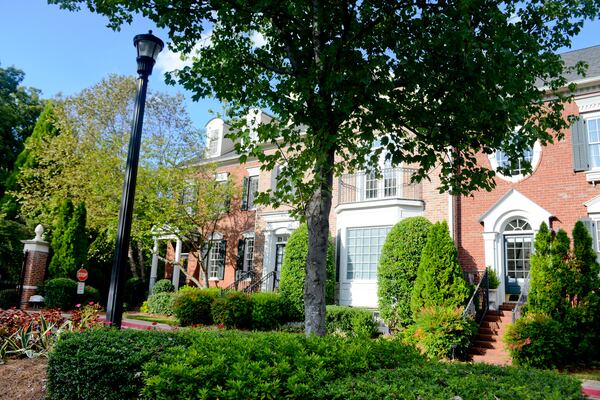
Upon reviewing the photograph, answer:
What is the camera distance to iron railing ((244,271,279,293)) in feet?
64.1

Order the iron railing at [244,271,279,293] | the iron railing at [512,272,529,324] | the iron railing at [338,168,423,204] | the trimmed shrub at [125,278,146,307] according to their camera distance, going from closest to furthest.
Result: the iron railing at [512,272,529,324] → the iron railing at [338,168,423,204] → the iron railing at [244,271,279,293] → the trimmed shrub at [125,278,146,307]

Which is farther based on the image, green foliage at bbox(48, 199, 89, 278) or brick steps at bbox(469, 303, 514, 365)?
green foliage at bbox(48, 199, 89, 278)

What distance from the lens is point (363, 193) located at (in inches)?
687

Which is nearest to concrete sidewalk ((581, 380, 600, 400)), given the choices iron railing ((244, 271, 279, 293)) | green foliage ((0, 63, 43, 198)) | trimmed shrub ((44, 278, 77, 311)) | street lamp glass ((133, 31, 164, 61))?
street lamp glass ((133, 31, 164, 61))

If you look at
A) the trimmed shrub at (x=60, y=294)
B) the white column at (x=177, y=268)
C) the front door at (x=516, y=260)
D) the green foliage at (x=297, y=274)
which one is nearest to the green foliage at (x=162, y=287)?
the white column at (x=177, y=268)

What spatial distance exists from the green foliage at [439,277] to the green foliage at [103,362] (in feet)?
28.4

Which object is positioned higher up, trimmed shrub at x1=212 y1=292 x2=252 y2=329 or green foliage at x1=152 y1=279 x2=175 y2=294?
green foliage at x1=152 y1=279 x2=175 y2=294

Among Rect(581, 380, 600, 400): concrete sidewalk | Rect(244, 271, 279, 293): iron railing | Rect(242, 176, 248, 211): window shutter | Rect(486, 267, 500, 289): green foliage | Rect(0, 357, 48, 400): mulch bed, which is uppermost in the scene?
Rect(242, 176, 248, 211): window shutter

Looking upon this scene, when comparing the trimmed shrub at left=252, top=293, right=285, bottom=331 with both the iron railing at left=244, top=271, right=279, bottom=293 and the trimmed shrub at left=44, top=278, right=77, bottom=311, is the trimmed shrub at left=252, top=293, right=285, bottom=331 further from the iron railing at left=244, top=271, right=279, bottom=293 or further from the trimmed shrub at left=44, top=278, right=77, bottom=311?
the trimmed shrub at left=44, top=278, right=77, bottom=311

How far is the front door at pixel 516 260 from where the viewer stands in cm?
1411

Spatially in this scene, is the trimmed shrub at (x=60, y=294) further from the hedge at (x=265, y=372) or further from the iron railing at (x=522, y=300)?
the iron railing at (x=522, y=300)

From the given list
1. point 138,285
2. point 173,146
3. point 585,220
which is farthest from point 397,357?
point 138,285

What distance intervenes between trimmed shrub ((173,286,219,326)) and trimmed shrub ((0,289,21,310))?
26.9 ft

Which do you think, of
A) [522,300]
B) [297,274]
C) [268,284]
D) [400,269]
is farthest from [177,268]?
[522,300]
